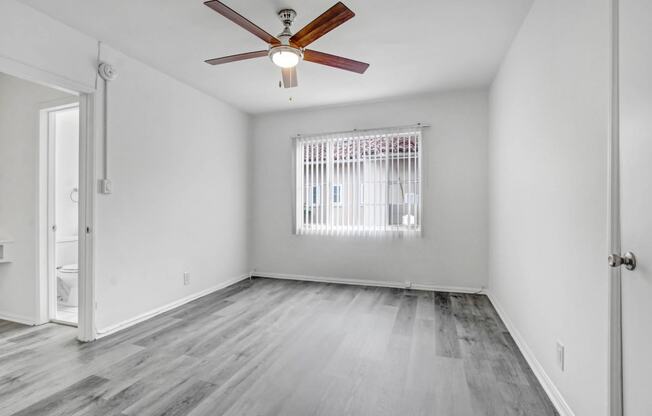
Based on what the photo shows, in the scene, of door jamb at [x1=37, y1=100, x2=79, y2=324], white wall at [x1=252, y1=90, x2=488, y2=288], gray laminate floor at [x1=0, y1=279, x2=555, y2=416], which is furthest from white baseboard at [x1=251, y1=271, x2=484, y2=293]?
door jamb at [x1=37, y1=100, x2=79, y2=324]

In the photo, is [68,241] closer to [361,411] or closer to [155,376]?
[155,376]

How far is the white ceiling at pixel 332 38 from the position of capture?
88.0 inches

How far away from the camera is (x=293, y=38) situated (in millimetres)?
2215

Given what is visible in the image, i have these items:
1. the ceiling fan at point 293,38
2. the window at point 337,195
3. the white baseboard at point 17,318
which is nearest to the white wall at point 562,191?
the ceiling fan at point 293,38

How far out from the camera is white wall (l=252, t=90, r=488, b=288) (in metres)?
3.92

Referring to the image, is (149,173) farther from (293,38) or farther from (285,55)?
(293,38)

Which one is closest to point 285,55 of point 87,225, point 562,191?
point 562,191

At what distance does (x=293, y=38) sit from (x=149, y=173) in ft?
6.67

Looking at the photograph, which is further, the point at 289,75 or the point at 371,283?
the point at 371,283

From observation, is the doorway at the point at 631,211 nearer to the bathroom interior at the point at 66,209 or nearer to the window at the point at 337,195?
the window at the point at 337,195

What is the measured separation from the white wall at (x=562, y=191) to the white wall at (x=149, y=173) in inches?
133

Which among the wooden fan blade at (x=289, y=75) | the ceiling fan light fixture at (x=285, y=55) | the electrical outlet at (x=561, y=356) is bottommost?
the electrical outlet at (x=561, y=356)

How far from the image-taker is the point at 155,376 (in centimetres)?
204

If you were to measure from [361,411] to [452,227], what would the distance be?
285cm
